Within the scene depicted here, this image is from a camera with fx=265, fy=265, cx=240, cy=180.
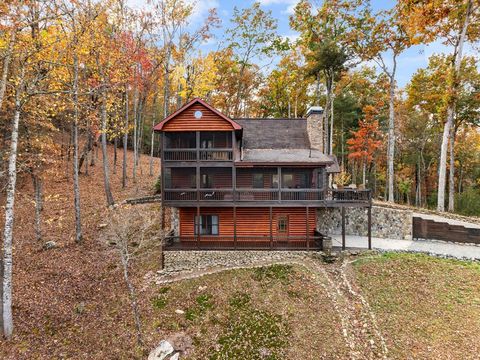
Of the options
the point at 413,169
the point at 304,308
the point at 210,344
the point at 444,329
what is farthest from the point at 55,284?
the point at 413,169

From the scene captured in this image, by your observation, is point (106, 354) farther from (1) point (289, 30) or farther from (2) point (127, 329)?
(1) point (289, 30)

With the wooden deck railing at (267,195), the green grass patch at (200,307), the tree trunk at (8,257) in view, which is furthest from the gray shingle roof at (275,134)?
the tree trunk at (8,257)

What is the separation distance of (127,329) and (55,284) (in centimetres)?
480

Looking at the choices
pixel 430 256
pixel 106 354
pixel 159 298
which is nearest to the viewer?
pixel 106 354

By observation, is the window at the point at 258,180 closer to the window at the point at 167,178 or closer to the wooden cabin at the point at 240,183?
the wooden cabin at the point at 240,183

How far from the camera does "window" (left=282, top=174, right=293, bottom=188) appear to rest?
17859mm

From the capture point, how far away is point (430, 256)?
49.0 ft

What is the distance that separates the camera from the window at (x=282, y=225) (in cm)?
1783

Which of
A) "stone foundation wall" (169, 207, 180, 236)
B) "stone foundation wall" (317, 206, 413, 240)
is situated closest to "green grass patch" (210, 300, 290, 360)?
"stone foundation wall" (169, 207, 180, 236)

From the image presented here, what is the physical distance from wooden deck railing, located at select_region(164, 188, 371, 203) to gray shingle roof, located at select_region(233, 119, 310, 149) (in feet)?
11.7

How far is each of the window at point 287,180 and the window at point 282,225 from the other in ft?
7.05

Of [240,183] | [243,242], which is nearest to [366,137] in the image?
[240,183]

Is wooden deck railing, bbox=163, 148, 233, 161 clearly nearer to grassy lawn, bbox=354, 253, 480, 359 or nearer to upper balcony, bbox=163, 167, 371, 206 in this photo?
upper balcony, bbox=163, 167, 371, 206

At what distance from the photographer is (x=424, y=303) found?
1187 cm
